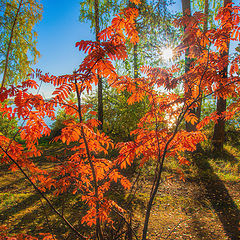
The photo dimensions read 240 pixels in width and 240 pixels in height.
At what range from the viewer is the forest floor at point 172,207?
2.63 meters

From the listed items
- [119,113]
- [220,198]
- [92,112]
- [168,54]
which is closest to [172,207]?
[220,198]

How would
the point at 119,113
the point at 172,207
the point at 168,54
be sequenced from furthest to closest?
1. the point at 119,113
2. the point at 172,207
3. the point at 168,54

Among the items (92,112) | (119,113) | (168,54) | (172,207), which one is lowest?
(172,207)

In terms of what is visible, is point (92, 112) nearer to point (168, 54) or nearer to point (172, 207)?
point (168, 54)

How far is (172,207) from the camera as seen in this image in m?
3.37

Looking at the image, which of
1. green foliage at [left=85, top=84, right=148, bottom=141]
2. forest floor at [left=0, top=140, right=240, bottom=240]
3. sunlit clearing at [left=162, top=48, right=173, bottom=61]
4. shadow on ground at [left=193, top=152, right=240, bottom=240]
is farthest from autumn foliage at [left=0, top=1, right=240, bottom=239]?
green foliage at [left=85, top=84, right=148, bottom=141]

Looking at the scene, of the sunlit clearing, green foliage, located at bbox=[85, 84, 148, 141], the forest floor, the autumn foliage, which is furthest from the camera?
green foliage, located at bbox=[85, 84, 148, 141]

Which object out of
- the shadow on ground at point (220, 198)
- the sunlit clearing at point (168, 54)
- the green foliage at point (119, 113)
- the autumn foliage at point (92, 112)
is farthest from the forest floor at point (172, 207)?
the green foliage at point (119, 113)

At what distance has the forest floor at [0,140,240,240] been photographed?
2633 millimetres

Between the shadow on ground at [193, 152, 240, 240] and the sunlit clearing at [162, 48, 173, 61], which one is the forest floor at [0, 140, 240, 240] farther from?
the sunlit clearing at [162, 48, 173, 61]

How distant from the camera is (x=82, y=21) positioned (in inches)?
313

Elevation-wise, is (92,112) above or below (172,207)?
above

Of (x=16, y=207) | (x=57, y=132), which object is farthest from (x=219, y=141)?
(x=57, y=132)

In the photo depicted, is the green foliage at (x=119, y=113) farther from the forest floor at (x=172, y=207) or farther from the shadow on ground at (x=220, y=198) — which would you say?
the shadow on ground at (x=220, y=198)
